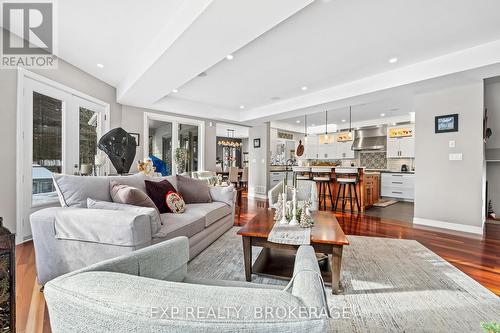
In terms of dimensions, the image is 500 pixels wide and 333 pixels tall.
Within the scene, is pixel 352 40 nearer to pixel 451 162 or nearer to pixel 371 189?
pixel 451 162

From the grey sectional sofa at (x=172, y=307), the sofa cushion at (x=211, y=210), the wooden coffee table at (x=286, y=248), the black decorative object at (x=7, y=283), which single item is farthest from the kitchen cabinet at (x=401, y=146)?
the black decorative object at (x=7, y=283)

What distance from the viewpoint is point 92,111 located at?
4.60 m

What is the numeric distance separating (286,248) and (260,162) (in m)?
5.99

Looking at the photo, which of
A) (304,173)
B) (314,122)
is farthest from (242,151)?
(304,173)

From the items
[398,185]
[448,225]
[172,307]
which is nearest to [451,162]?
[448,225]

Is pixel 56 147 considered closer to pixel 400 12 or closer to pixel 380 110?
pixel 400 12

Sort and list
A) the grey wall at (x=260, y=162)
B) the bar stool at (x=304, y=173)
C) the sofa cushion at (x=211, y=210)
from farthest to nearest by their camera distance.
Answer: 1. the grey wall at (x=260, y=162)
2. the bar stool at (x=304, y=173)
3. the sofa cushion at (x=211, y=210)

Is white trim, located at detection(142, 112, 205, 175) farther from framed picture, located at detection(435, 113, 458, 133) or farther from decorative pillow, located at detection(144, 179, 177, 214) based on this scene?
framed picture, located at detection(435, 113, 458, 133)

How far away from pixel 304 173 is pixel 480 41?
4375mm

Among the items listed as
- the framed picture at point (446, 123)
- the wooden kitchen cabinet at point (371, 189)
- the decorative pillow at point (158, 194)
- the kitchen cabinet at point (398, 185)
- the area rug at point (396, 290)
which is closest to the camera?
the area rug at point (396, 290)

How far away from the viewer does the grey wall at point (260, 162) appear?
7707 mm

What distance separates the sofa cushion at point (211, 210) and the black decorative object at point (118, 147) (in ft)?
4.25

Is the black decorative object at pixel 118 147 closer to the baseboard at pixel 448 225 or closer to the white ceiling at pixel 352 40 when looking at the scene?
the white ceiling at pixel 352 40

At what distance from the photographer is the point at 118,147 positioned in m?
3.50
